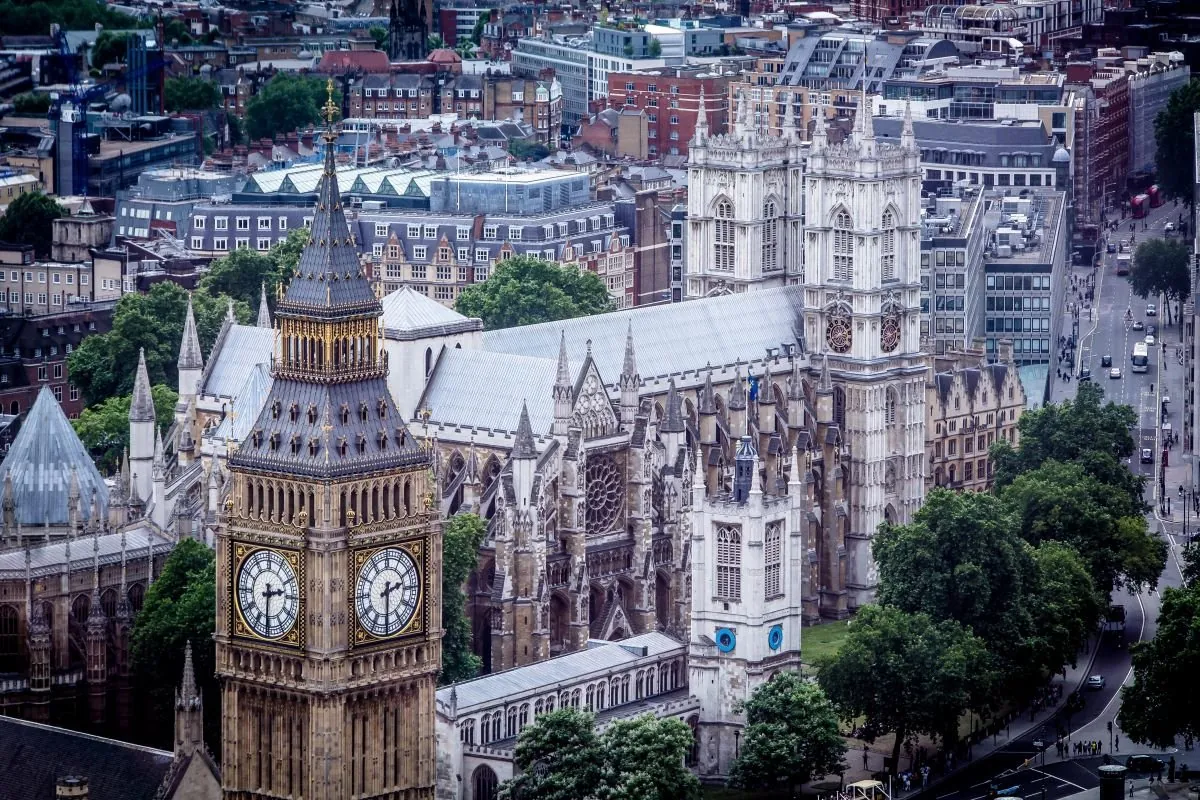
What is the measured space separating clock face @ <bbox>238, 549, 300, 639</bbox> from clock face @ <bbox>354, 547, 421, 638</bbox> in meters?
2.67

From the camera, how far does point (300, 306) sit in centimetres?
16788

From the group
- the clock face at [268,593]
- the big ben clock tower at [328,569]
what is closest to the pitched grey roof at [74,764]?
the big ben clock tower at [328,569]

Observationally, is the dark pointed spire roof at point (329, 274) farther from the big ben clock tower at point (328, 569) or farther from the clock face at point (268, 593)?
the clock face at point (268, 593)

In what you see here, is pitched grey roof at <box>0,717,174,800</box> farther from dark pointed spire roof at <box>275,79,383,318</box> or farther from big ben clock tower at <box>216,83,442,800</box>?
dark pointed spire roof at <box>275,79,383,318</box>

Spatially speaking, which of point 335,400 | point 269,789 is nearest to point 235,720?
point 269,789

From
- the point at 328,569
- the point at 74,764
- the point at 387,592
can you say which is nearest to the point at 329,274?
the point at 328,569

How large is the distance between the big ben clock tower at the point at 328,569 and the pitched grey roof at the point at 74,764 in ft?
41.9

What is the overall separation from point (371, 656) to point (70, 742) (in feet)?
75.7

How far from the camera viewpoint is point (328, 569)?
166000 mm

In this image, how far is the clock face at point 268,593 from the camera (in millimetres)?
167625

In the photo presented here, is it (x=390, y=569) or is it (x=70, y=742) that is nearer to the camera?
(x=390, y=569)

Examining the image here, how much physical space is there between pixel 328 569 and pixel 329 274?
39.0ft

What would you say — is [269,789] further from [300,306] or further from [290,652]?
[300,306]

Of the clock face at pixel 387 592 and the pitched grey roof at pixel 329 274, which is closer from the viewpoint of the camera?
the clock face at pixel 387 592
